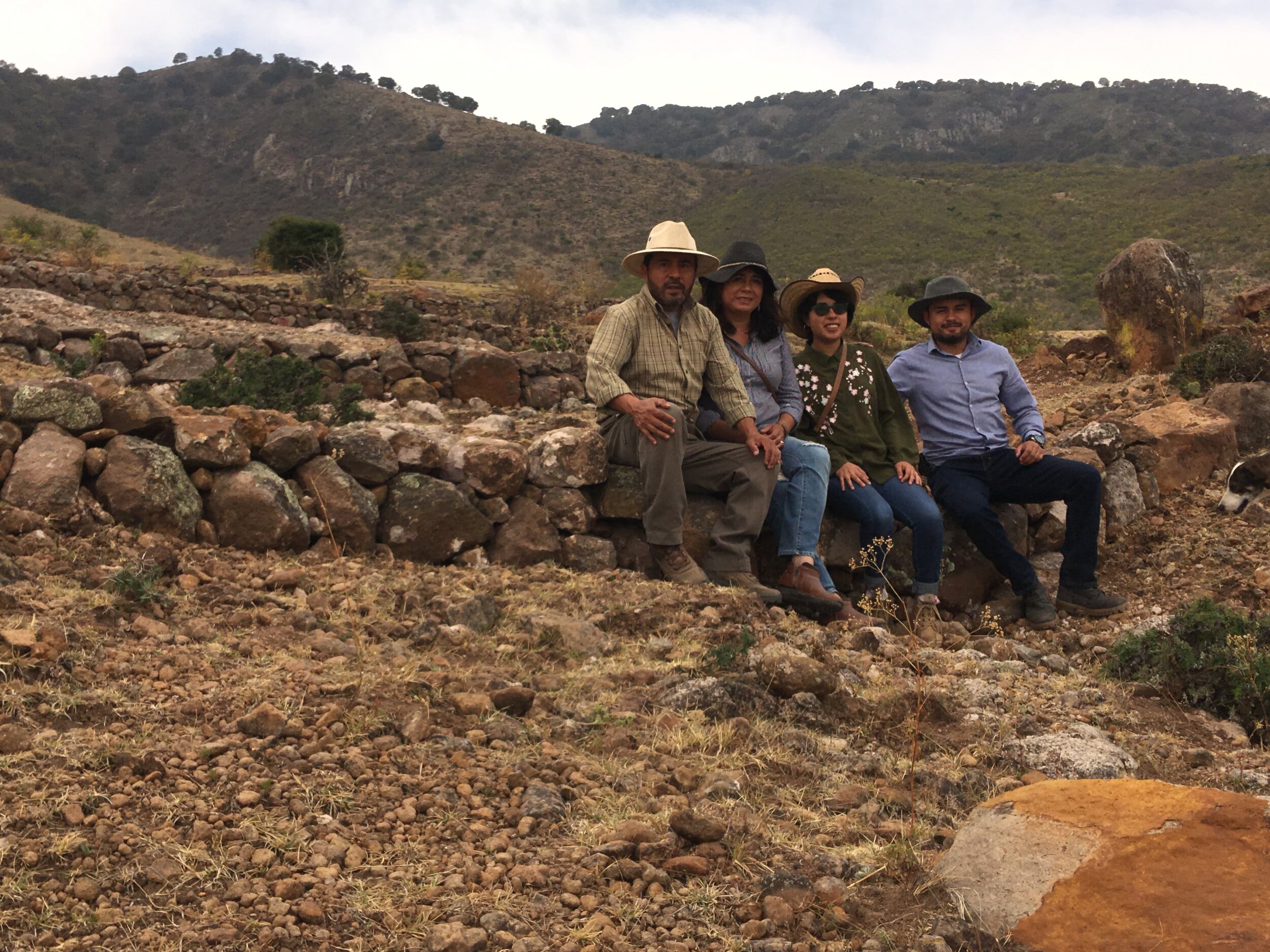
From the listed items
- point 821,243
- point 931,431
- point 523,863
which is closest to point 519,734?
point 523,863

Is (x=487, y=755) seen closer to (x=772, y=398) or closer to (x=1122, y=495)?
(x=772, y=398)

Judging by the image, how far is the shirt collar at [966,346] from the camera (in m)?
5.32

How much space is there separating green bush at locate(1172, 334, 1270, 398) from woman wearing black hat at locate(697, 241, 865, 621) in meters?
3.87

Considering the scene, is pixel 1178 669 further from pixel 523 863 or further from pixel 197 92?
pixel 197 92

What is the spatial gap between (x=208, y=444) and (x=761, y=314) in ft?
8.86

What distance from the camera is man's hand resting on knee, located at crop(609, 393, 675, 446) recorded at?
450cm

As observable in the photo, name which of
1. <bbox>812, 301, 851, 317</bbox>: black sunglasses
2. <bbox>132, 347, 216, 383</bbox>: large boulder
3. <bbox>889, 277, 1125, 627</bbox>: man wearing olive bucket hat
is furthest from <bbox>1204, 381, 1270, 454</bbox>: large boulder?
<bbox>132, 347, 216, 383</bbox>: large boulder

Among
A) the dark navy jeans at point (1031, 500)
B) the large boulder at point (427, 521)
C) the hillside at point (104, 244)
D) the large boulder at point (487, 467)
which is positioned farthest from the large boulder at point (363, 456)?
the hillside at point (104, 244)

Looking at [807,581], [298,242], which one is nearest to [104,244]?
[298,242]

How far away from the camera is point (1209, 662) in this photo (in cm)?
363

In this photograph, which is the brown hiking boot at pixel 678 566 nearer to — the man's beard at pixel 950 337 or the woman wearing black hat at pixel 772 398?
the woman wearing black hat at pixel 772 398

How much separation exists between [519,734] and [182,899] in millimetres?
1043

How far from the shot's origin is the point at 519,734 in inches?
110

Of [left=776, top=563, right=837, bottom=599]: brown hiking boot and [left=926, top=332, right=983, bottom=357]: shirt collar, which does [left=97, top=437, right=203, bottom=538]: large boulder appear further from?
[left=926, top=332, right=983, bottom=357]: shirt collar
